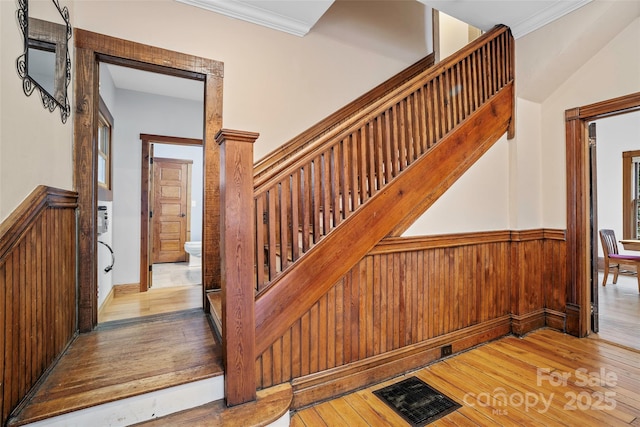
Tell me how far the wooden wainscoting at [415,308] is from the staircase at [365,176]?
61 mm

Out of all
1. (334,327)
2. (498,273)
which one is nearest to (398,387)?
(334,327)

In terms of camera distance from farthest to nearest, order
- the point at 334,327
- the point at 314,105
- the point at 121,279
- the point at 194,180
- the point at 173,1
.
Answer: the point at 194,180, the point at 121,279, the point at 314,105, the point at 173,1, the point at 334,327

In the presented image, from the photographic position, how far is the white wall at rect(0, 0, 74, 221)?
126cm

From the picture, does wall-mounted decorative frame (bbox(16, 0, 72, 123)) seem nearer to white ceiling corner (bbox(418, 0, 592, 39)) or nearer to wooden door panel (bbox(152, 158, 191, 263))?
white ceiling corner (bbox(418, 0, 592, 39))

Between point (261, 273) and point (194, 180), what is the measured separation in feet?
17.6

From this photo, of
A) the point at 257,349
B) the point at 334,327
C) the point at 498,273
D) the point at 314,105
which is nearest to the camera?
the point at 257,349

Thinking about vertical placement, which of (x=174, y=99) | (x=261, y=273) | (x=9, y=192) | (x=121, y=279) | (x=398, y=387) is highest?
(x=174, y=99)

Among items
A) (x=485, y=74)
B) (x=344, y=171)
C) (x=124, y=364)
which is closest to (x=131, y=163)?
(x=124, y=364)

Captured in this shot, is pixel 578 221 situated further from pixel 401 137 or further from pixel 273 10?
pixel 273 10

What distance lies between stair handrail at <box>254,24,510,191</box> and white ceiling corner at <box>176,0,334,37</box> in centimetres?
103

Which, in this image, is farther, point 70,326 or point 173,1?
point 173,1

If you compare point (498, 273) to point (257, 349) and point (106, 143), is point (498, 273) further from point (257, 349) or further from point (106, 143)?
point (106, 143)

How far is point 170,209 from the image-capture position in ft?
20.2

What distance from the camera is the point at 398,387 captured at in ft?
6.62
